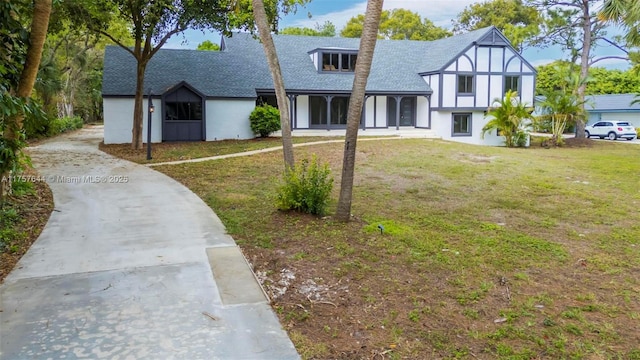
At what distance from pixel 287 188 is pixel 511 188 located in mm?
6243

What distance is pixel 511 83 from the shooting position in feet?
93.6

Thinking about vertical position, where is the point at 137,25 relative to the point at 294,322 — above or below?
above

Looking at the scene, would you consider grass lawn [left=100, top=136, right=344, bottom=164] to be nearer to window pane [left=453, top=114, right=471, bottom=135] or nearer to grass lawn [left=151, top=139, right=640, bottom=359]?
grass lawn [left=151, top=139, right=640, bottom=359]

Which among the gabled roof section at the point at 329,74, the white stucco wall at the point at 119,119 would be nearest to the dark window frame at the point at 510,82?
the gabled roof section at the point at 329,74

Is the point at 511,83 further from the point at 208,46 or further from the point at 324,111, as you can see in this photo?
the point at 208,46

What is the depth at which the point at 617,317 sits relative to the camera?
453 centimetres

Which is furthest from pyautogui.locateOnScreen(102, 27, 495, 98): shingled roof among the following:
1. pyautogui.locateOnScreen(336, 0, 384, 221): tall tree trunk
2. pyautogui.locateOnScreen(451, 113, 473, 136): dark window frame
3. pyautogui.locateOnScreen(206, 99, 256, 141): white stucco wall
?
pyautogui.locateOnScreen(336, 0, 384, 221): tall tree trunk

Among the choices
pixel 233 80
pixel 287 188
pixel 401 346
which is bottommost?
pixel 401 346

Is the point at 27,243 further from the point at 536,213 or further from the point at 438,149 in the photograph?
Answer: the point at 438,149

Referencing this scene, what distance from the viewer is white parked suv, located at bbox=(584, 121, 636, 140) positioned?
1304 inches

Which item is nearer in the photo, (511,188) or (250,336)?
(250,336)

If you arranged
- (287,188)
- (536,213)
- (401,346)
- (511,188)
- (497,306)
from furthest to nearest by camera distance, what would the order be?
(511,188)
(536,213)
(287,188)
(497,306)
(401,346)

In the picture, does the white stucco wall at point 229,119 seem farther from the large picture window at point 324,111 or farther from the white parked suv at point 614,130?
the white parked suv at point 614,130

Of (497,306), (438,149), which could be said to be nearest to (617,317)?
(497,306)
